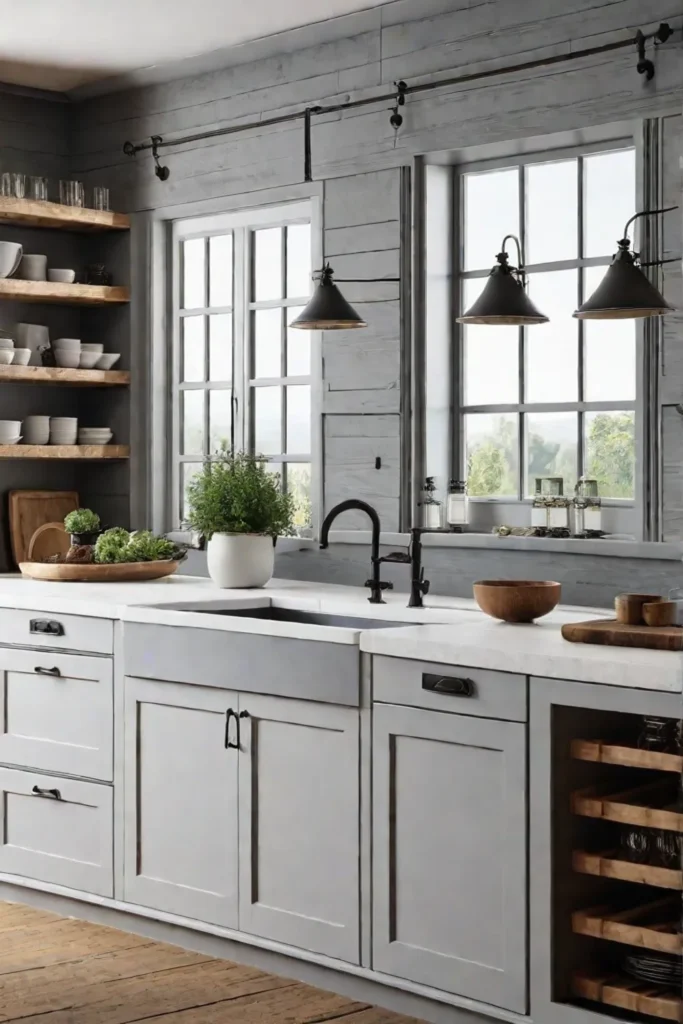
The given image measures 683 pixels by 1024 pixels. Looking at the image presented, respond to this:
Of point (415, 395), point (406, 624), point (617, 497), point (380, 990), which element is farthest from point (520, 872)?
point (415, 395)

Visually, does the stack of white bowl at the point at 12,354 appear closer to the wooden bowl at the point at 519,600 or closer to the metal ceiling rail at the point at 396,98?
the metal ceiling rail at the point at 396,98

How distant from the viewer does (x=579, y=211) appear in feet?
14.0

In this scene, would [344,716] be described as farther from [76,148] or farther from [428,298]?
[76,148]

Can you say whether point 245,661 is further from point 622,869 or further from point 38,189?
point 38,189

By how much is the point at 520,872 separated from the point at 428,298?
2.08m

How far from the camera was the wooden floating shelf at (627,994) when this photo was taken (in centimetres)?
300

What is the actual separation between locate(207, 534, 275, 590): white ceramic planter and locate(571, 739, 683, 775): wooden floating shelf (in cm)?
171

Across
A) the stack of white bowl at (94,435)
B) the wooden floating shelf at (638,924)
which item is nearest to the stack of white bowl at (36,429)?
the stack of white bowl at (94,435)

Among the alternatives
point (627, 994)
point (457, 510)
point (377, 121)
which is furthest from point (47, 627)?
point (627, 994)

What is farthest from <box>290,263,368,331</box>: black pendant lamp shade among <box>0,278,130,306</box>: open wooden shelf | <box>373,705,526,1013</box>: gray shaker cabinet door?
<box>0,278,130,306</box>: open wooden shelf

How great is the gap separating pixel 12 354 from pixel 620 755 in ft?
10.1

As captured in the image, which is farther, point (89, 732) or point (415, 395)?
point (415, 395)

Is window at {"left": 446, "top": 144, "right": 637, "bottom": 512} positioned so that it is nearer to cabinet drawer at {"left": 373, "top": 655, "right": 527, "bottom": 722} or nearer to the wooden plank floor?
cabinet drawer at {"left": 373, "top": 655, "right": 527, "bottom": 722}

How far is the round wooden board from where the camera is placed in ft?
15.9
